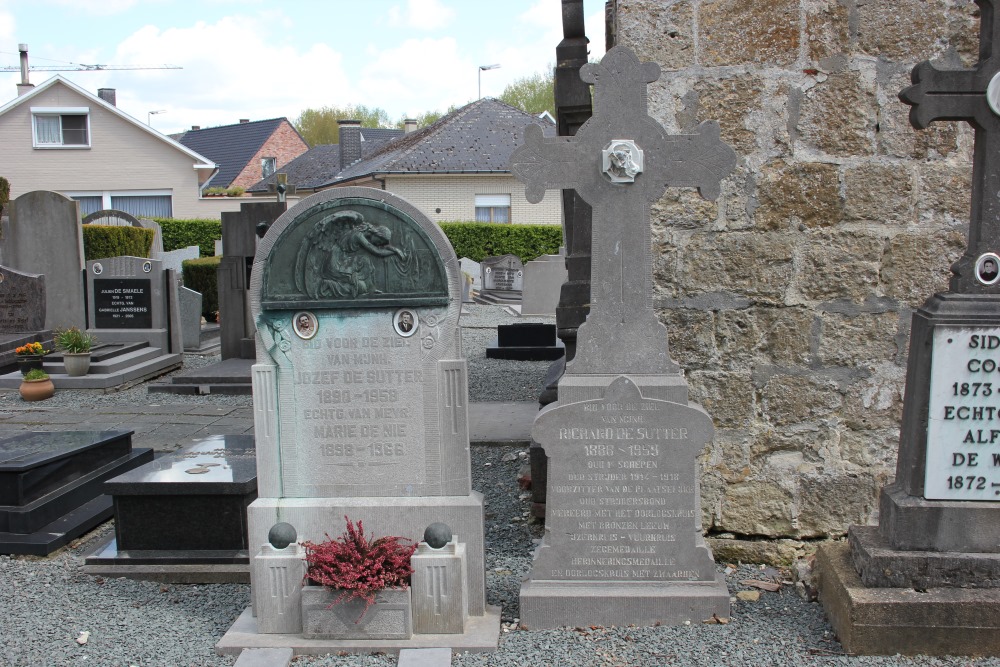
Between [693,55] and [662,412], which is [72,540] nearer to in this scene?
[662,412]

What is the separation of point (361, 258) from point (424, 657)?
175 centimetres

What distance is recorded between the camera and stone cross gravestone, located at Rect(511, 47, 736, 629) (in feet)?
13.1

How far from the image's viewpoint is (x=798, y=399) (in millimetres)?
4688

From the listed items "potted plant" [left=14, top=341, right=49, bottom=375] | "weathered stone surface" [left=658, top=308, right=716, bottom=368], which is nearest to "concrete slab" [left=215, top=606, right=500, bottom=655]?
"weathered stone surface" [left=658, top=308, right=716, bottom=368]

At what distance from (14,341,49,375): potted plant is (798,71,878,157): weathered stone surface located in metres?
9.34

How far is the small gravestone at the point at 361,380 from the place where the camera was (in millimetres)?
4012

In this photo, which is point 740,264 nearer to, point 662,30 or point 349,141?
point 662,30

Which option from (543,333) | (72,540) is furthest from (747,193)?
(543,333)

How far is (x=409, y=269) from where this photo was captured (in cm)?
402

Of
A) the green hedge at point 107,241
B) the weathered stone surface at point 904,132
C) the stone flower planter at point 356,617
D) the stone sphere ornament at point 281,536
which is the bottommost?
the stone flower planter at point 356,617

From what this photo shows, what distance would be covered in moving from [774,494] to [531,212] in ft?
92.4

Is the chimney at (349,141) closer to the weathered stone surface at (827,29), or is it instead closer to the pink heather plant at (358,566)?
the weathered stone surface at (827,29)

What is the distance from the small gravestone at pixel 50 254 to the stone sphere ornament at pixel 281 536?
33.2ft

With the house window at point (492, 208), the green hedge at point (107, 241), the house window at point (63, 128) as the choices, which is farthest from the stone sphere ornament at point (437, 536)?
the house window at point (63, 128)
